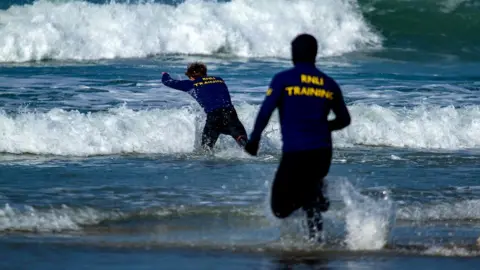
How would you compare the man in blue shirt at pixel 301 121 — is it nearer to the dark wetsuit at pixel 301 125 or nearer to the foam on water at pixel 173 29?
the dark wetsuit at pixel 301 125

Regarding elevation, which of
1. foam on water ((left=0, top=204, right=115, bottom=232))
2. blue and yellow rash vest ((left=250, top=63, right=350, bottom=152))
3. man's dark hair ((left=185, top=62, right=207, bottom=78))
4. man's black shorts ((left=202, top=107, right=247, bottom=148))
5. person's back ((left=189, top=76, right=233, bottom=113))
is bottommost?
foam on water ((left=0, top=204, right=115, bottom=232))

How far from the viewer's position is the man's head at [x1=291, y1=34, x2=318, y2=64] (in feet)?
22.4

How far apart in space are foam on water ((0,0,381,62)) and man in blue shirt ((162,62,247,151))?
12.0 metres

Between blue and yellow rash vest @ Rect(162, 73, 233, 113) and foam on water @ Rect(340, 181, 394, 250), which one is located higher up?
blue and yellow rash vest @ Rect(162, 73, 233, 113)

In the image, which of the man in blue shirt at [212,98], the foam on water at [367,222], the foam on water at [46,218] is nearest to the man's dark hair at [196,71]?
the man in blue shirt at [212,98]

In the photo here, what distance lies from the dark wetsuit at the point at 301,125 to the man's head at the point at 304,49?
0.13ft

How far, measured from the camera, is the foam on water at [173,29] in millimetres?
24391

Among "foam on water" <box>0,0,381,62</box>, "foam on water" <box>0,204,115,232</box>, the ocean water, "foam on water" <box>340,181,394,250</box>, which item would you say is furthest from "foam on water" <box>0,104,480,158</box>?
"foam on water" <box>0,0,381,62</box>

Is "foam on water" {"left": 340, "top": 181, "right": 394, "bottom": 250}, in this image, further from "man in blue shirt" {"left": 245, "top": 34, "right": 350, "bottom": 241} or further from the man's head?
the man's head

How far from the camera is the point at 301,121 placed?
684cm

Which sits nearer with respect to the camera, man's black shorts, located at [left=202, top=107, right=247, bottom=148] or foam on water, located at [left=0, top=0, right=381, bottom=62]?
man's black shorts, located at [left=202, top=107, right=247, bottom=148]

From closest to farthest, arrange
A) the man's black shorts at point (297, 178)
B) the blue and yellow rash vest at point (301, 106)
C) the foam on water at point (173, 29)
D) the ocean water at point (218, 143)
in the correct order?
the blue and yellow rash vest at point (301, 106) → the man's black shorts at point (297, 178) → the ocean water at point (218, 143) → the foam on water at point (173, 29)

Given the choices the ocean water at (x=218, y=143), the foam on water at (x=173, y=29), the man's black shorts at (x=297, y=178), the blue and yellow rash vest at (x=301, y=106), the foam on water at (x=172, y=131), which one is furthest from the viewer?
the foam on water at (x=173, y=29)

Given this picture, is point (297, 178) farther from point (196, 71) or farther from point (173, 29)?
point (173, 29)
